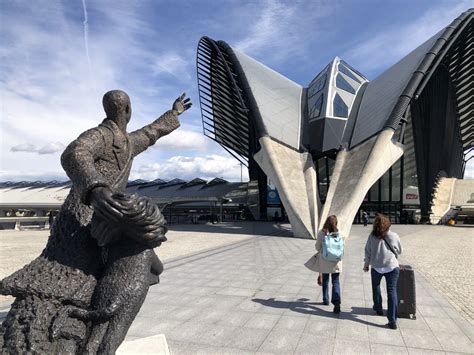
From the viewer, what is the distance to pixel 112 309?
2.06 meters

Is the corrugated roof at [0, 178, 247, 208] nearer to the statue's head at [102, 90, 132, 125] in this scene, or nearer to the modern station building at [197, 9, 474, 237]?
the modern station building at [197, 9, 474, 237]

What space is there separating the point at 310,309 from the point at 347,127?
22727 millimetres

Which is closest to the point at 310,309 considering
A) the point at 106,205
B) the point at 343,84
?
the point at 106,205

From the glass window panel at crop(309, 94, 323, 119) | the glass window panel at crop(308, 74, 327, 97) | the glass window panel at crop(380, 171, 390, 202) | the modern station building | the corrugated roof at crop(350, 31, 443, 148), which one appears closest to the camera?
the modern station building

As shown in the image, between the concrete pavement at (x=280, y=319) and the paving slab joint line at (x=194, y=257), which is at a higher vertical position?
the paving slab joint line at (x=194, y=257)

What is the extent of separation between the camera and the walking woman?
5.35 metres

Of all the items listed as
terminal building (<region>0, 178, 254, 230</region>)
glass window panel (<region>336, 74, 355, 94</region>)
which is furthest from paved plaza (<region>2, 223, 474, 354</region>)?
glass window panel (<region>336, 74, 355, 94</region>)

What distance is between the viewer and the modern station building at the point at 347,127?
19.9 meters

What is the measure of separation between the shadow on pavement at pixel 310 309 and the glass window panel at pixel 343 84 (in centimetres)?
2660

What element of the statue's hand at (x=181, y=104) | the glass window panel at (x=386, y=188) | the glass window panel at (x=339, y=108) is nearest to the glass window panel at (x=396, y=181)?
the glass window panel at (x=386, y=188)

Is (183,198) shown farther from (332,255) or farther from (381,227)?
(381,227)

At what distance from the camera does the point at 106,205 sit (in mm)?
1888

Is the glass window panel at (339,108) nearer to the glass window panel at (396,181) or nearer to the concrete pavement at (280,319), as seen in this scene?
the glass window panel at (396,181)

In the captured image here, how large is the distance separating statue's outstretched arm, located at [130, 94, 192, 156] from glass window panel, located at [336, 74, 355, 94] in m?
29.1
